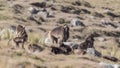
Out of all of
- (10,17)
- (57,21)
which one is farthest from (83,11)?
(10,17)

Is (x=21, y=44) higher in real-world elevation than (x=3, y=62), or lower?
lower

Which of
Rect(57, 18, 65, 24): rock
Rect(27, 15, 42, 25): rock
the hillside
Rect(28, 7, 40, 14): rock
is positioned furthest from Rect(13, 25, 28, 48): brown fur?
Rect(28, 7, 40, 14): rock

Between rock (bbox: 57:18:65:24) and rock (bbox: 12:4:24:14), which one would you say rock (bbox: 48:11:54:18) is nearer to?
rock (bbox: 57:18:65:24)

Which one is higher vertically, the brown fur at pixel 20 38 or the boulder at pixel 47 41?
the brown fur at pixel 20 38

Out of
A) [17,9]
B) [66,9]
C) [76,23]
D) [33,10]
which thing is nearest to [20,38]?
[76,23]

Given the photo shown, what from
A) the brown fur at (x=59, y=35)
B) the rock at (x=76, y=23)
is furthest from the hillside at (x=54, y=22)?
the brown fur at (x=59, y=35)

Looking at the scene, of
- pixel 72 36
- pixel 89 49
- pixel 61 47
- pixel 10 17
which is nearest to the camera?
pixel 61 47

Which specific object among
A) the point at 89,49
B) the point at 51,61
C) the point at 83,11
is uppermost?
the point at 51,61

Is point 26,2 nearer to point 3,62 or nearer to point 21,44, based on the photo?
point 21,44

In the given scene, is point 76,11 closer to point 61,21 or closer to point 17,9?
point 61,21

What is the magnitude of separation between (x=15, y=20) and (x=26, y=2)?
15.3 m

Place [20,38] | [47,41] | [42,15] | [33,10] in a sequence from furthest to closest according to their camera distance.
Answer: [33,10] → [42,15] → [47,41] → [20,38]

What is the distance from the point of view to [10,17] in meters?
47.5

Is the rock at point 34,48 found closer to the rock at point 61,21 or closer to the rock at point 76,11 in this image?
the rock at point 61,21
